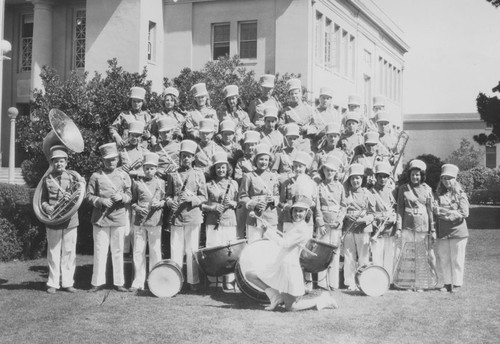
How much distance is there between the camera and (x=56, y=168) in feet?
33.0

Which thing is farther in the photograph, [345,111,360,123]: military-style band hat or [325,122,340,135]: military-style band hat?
[345,111,360,123]: military-style band hat

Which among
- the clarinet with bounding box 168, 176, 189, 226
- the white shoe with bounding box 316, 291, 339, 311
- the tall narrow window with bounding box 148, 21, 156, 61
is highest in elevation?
the tall narrow window with bounding box 148, 21, 156, 61

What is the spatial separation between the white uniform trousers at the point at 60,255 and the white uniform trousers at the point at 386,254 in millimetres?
4727

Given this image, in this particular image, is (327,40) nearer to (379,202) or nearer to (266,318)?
(379,202)

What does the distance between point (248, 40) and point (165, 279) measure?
63.9ft

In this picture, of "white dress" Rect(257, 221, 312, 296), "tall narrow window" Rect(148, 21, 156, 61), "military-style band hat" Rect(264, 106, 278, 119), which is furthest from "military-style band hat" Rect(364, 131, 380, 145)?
"tall narrow window" Rect(148, 21, 156, 61)

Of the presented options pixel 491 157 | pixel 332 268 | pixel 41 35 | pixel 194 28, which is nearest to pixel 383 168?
pixel 332 268

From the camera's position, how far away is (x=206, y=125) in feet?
35.2

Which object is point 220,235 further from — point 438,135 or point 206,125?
point 438,135

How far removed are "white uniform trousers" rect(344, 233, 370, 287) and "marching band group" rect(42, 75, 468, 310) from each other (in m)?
0.02

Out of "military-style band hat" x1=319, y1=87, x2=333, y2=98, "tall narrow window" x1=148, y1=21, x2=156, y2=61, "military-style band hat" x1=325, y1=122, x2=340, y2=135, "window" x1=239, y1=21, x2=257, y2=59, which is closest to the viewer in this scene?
"military-style band hat" x1=325, y1=122, x2=340, y2=135

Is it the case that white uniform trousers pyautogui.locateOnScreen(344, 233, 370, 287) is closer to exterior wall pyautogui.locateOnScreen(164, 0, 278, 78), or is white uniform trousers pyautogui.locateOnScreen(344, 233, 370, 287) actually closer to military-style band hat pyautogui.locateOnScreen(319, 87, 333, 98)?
military-style band hat pyautogui.locateOnScreen(319, 87, 333, 98)

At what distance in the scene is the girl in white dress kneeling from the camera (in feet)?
28.6

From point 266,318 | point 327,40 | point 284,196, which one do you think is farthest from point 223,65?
point 266,318
